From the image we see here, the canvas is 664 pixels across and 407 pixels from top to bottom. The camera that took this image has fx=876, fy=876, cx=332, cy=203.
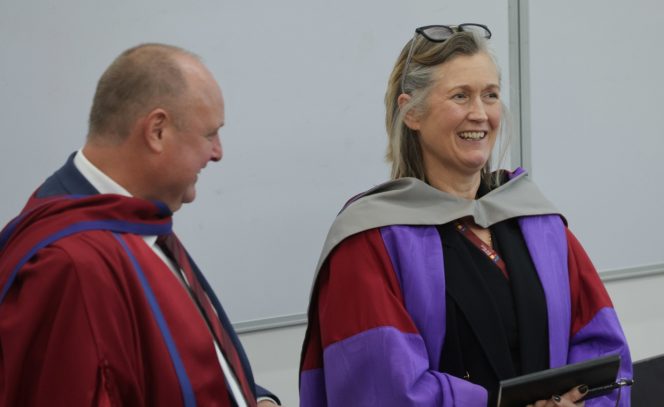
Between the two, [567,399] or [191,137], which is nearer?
[191,137]

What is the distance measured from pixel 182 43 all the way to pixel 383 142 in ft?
2.75

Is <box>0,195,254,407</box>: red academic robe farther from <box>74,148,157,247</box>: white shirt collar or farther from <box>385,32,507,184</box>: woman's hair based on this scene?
<box>385,32,507,184</box>: woman's hair

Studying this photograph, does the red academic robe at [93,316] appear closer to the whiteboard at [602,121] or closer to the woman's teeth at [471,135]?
the woman's teeth at [471,135]

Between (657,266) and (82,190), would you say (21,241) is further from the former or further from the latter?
(657,266)

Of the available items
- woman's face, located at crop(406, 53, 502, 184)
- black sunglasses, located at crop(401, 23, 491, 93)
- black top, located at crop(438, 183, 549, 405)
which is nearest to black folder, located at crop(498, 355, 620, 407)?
black top, located at crop(438, 183, 549, 405)

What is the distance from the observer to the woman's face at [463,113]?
7.30 ft

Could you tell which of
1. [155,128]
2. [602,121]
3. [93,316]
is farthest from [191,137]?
[602,121]

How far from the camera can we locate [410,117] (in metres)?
2.29

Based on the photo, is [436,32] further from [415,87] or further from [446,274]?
[446,274]

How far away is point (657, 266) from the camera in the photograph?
399 cm

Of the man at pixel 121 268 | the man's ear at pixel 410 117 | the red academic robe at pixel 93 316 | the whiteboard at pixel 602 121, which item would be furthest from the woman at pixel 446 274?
the whiteboard at pixel 602 121

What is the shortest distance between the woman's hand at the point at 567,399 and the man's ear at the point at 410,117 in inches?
29.7

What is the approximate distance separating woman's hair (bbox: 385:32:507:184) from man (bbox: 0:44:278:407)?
0.81 meters

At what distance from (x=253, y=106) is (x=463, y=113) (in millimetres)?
940
